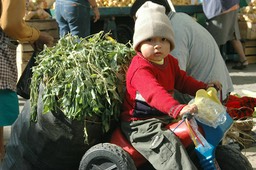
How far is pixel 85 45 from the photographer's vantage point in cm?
380

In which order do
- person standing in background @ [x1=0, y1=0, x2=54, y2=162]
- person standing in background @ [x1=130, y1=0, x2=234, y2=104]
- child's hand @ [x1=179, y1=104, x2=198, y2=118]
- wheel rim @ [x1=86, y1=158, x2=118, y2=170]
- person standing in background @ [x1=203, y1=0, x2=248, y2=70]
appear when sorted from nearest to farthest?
child's hand @ [x1=179, y1=104, x2=198, y2=118]
wheel rim @ [x1=86, y1=158, x2=118, y2=170]
person standing in background @ [x1=0, y1=0, x2=54, y2=162]
person standing in background @ [x1=130, y1=0, x2=234, y2=104]
person standing in background @ [x1=203, y1=0, x2=248, y2=70]

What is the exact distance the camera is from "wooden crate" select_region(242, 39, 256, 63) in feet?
37.1

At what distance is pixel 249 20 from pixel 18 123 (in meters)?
8.01

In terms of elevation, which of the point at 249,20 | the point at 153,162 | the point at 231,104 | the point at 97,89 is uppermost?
the point at 97,89

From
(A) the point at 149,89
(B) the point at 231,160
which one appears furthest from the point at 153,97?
(B) the point at 231,160

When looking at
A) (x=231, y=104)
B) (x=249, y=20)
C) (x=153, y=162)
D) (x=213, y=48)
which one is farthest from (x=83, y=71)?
(x=249, y=20)

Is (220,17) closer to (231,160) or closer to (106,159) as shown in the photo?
(231,160)

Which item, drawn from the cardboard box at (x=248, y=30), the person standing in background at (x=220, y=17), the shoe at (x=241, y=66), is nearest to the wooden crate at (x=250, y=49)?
the cardboard box at (x=248, y=30)

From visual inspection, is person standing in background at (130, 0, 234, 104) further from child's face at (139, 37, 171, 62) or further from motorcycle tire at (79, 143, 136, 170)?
motorcycle tire at (79, 143, 136, 170)

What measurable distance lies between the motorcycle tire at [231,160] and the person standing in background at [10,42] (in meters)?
1.56

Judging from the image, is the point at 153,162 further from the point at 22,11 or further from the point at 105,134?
the point at 22,11

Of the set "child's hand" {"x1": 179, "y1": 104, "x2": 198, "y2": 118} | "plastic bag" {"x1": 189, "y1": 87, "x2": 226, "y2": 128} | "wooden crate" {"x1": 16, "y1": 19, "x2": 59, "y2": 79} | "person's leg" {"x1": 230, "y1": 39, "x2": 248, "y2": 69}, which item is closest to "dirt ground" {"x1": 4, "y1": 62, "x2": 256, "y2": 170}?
"person's leg" {"x1": 230, "y1": 39, "x2": 248, "y2": 69}

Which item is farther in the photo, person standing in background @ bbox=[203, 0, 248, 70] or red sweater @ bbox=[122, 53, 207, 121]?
person standing in background @ bbox=[203, 0, 248, 70]

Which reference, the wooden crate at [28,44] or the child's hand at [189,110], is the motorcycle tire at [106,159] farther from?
the wooden crate at [28,44]
